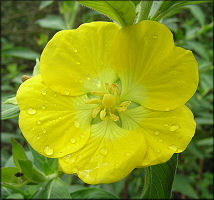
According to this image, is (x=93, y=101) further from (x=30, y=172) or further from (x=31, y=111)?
(x=30, y=172)

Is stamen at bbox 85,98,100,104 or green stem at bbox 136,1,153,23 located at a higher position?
green stem at bbox 136,1,153,23

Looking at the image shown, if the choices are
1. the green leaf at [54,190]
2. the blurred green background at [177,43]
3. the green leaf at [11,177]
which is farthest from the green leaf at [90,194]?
the green leaf at [11,177]

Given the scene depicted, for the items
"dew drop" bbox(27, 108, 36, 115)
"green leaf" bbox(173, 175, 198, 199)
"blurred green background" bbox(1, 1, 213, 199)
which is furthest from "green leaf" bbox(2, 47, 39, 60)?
"dew drop" bbox(27, 108, 36, 115)

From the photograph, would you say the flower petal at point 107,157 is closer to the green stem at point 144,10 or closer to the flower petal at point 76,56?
the flower petal at point 76,56

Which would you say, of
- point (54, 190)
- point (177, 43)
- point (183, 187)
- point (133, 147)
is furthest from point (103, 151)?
point (177, 43)

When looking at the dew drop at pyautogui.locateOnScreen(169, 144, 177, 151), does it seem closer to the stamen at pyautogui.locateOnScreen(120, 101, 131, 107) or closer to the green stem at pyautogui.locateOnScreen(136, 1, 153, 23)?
the stamen at pyautogui.locateOnScreen(120, 101, 131, 107)

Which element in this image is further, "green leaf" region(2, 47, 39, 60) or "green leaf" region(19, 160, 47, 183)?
"green leaf" region(2, 47, 39, 60)
